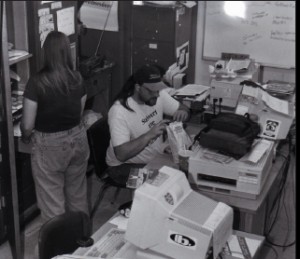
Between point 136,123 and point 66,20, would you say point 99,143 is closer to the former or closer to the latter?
point 136,123

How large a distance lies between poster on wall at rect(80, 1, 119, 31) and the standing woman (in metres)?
1.65

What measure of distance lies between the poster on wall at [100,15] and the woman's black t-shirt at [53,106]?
5.77 feet

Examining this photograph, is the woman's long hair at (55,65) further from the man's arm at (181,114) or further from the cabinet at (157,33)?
the cabinet at (157,33)

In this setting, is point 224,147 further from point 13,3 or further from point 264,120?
point 13,3

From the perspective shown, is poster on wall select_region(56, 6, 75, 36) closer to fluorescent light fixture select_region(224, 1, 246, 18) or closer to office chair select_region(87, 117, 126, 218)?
office chair select_region(87, 117, 126, 218)

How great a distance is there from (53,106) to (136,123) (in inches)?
23.9

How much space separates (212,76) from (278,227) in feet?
4.07

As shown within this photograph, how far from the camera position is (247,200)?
3.15m

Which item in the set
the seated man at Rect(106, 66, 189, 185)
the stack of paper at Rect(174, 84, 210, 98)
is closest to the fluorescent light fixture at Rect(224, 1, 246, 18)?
the stack of paper at Rect(174, 84, 210, 98)

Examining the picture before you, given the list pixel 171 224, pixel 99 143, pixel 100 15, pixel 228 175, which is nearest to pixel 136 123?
pixel 99 143

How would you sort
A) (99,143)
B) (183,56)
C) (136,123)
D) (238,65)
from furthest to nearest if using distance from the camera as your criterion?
(183,56) < (238,65) < (99,143) < (136,123)

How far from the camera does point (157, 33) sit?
16.4 feet


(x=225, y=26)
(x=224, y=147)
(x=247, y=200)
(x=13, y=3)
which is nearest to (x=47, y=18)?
(x=13, y=3)

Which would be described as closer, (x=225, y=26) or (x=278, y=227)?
(x=278, y=227)
